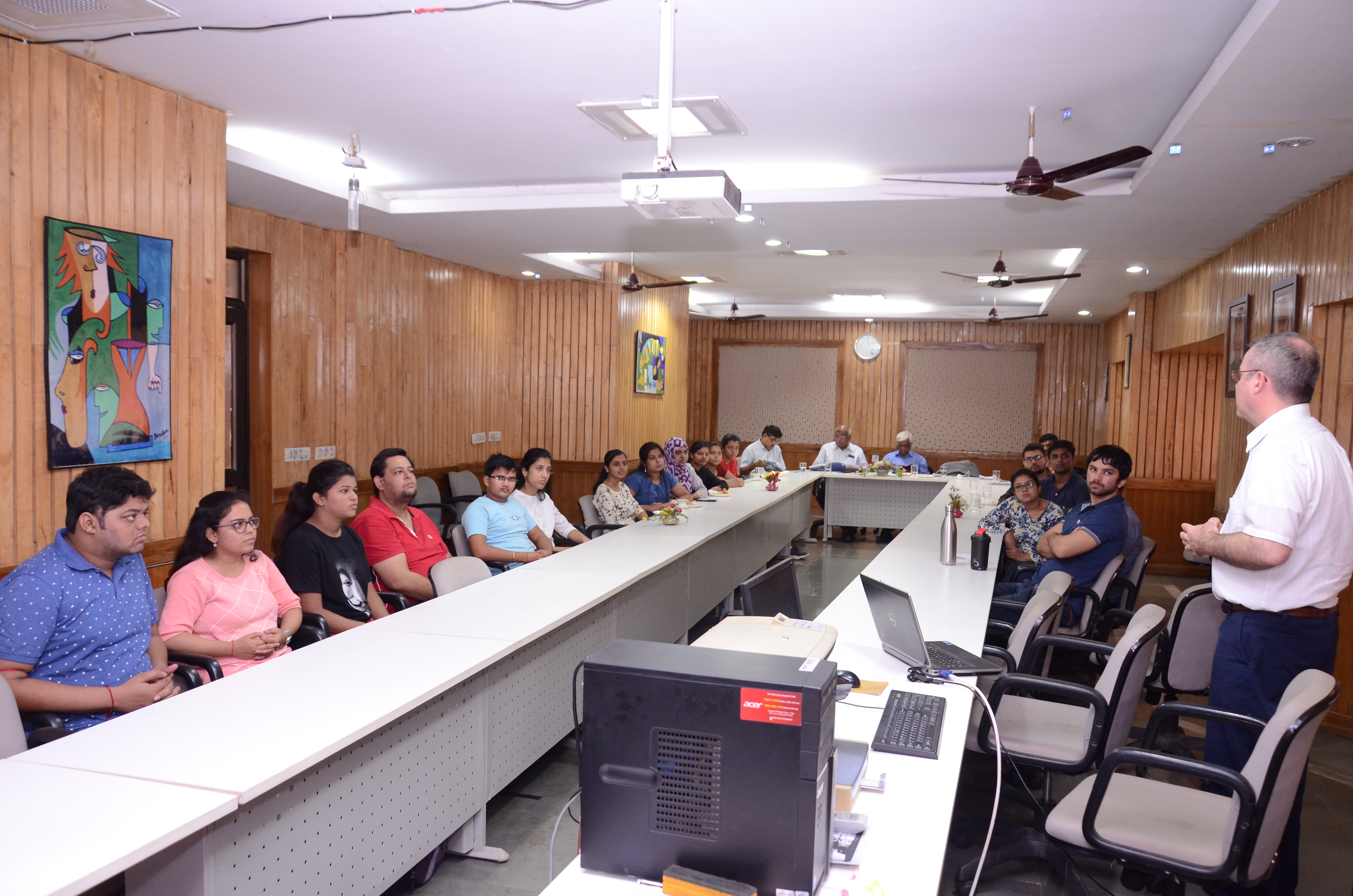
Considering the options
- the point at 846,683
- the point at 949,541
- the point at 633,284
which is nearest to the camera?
the point at 846,683

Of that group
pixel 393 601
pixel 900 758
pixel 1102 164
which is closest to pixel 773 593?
pixel 900 758

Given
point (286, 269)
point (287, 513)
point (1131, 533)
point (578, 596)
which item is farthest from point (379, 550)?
point (1131, 533)

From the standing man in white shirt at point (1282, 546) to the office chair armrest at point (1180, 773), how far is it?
477 millimetres

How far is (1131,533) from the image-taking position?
4.68 m

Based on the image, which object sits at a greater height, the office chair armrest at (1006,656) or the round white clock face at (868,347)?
the round white clock face at (868,347)

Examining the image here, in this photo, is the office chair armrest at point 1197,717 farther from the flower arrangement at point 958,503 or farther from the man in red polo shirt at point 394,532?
the man in red polo shirt at point 394,532

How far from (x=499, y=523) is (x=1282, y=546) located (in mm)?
3808

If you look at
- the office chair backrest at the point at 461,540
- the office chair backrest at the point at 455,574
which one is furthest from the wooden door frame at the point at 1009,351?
the office chair backrest at the point at 455,574

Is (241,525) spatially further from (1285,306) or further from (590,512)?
(1285,306)

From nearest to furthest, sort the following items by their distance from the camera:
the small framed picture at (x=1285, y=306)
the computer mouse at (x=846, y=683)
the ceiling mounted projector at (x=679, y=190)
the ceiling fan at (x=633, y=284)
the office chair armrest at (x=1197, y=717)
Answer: the computer mouse at (x=846, y=683), the office chair armrest at (x=1197, y=717), the ceiling mounted projector at (x=679, y=190), the small framed picture at (x=1285, y=306), the ceiling fan at (x=633, y=284)

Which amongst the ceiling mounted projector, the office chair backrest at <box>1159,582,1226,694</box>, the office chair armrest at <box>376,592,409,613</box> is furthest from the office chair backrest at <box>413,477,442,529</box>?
the office chair backrest at <box>1159,582,1226,694</box>

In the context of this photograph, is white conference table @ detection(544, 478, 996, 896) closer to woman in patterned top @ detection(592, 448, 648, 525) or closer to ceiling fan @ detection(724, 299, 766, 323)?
woman in patterned top @ detection(592, 448, 648, 525)

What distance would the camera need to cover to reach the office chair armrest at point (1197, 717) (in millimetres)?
2480

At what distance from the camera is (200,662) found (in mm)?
2967
